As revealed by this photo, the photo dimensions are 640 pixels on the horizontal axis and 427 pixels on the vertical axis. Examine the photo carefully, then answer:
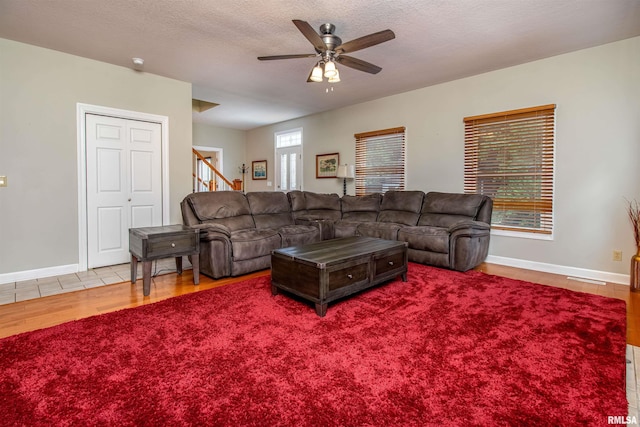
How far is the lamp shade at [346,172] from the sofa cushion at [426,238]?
194cm

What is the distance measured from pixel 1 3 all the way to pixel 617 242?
21.4 feet

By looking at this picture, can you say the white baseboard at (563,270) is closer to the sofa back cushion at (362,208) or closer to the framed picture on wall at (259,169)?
the sofa back cushion at (362,208)

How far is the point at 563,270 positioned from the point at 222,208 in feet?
14.4

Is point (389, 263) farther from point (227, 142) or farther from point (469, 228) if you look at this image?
point (227, 142)

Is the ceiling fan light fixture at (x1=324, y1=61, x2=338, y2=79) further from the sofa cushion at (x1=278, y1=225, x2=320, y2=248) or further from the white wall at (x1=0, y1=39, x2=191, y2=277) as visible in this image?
the white wall at (x1=0, y1=39, x2=191, y2=277)

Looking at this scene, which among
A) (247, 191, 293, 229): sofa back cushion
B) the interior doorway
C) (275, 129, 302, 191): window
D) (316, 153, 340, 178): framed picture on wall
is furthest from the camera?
(275, 129, 302, 191): window

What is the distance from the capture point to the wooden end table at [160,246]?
3047mm

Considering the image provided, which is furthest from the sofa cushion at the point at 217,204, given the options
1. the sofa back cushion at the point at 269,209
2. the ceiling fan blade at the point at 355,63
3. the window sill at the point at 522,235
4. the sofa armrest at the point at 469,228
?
the window sill at the point at 522,235

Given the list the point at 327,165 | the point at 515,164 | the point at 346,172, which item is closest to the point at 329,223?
the point at 346,172

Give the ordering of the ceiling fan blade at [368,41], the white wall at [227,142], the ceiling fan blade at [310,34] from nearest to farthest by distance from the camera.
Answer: the ceiling fan blade at [310,34] < the ceiling fan blade at [368,41] < the white wall at [227,142]

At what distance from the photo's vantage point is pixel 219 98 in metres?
5.69

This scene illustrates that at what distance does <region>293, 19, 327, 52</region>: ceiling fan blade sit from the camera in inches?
95.7

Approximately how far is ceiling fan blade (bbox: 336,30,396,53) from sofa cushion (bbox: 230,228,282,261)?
223 centimetres

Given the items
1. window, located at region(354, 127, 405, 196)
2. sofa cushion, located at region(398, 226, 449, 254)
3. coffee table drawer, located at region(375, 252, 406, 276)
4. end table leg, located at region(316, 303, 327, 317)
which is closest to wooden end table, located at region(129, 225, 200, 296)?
end table leg, located at region(316, 303, 327, 317)
